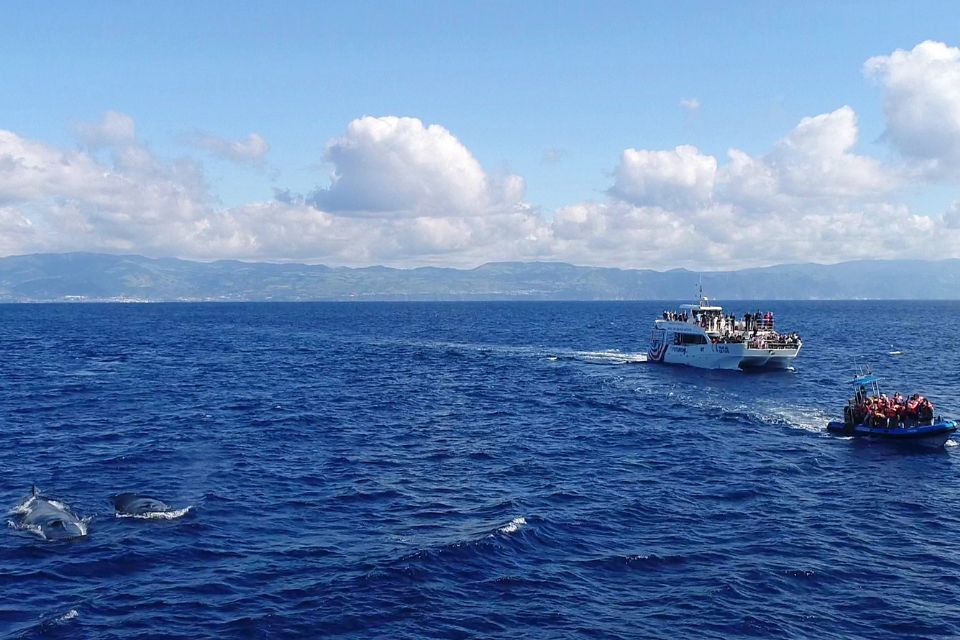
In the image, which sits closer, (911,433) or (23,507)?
(23,507)

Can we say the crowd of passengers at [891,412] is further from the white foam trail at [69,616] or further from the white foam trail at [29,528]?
the white foam trail at [29,528]

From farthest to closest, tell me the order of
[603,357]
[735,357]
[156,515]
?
[603,357] → [735,357] → [156,515]

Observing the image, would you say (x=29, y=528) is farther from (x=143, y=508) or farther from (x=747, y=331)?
(x=747, y=331)

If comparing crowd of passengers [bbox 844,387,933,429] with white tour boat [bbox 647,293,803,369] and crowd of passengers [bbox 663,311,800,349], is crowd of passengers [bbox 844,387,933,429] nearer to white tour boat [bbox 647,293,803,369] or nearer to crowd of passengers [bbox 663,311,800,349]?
white tour boat [bbox 647,293,803,369]

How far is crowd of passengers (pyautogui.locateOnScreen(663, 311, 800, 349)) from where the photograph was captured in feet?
312

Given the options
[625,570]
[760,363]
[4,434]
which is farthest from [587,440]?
[760,363]

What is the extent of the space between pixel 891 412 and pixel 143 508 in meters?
48.5

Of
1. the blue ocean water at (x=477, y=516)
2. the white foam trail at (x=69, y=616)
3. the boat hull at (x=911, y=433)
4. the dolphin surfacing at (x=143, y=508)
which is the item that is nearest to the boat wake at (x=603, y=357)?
the blue ocean water at (x=477, y=516)

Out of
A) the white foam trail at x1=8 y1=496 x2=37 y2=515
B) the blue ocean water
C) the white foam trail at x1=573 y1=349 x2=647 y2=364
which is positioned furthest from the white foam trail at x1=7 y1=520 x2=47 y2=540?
the white foam trail at x1=573 y1=349 x2=647 y2=364

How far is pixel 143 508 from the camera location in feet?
119

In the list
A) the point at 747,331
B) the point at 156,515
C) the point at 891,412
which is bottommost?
the point at 156,515

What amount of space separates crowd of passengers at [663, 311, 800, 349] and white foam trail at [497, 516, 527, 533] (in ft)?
219

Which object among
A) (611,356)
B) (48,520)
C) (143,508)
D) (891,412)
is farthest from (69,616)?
(611,356)

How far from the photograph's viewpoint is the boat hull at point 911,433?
5012 cm
